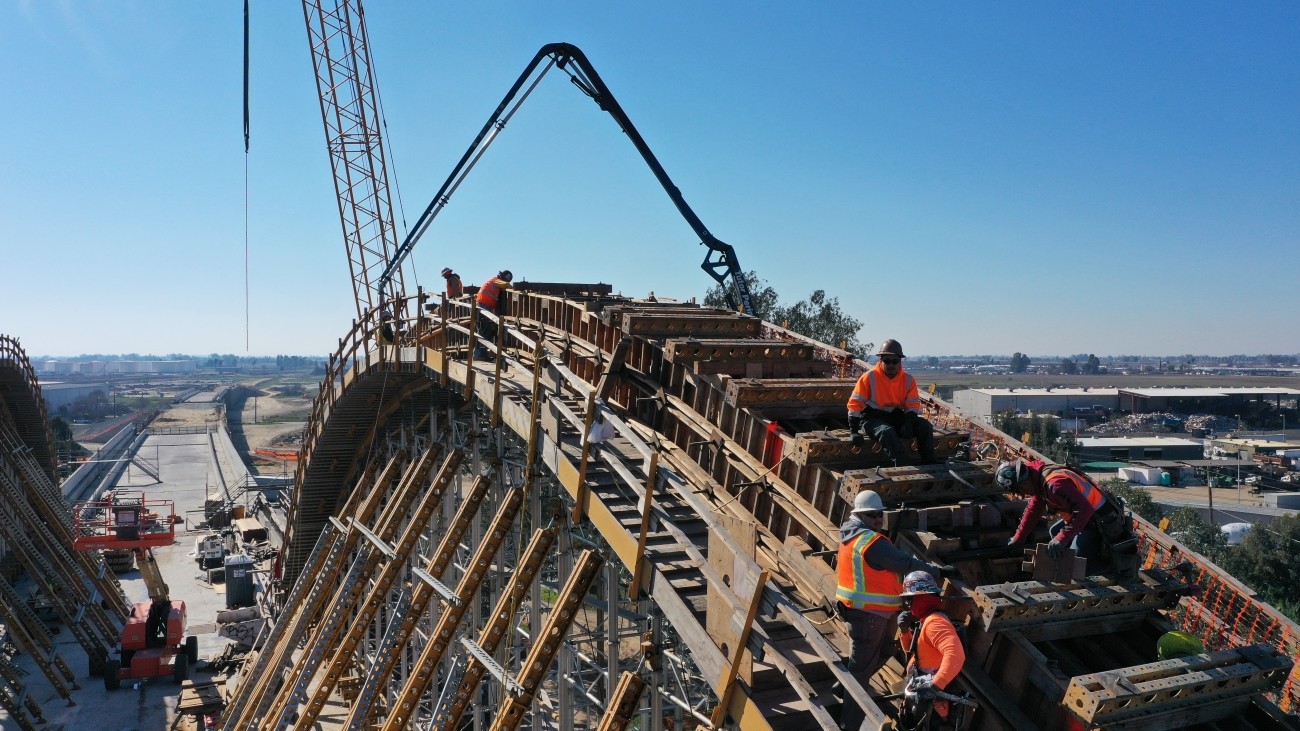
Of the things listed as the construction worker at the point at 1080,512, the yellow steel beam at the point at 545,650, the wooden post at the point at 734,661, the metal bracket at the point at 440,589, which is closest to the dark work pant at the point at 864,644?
the wooden post at the point at 734,661

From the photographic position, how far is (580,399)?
42.8 ft

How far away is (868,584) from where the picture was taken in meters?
6.57

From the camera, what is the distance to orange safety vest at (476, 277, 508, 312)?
56.4ft

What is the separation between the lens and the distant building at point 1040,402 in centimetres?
9169

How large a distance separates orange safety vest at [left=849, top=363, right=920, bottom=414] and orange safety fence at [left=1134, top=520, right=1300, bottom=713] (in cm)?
463

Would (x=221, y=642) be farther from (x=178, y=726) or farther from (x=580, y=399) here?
(x=580, y=399)

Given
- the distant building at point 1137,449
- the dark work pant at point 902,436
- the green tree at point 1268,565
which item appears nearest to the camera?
the dark work pant at point 902,436

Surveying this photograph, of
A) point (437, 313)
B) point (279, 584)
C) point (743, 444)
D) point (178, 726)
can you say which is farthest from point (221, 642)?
→ point (743, 444)

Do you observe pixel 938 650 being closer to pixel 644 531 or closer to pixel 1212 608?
pixel 644 531

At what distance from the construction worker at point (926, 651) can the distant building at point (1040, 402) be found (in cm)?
8396

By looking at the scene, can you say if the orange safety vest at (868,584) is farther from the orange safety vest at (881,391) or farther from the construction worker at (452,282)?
the construction worker at (452,282)

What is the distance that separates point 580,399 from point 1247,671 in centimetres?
888

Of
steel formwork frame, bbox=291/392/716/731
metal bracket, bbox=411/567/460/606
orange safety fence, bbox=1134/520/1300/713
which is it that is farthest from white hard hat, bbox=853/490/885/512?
metal bracket, bbox=411/567/460/606

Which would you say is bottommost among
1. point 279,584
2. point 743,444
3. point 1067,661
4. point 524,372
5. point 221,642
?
point 221,642
